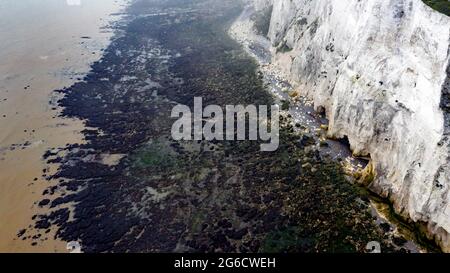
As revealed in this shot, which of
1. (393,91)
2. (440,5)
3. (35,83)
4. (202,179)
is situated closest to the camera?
(440,5)

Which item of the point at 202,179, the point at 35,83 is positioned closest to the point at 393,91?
the point at 202,179

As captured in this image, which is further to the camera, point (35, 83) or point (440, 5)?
point (35, 83)

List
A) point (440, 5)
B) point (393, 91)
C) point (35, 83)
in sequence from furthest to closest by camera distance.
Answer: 1. point (35, 83)
2. point (393, 91)
3. point (440, 5)

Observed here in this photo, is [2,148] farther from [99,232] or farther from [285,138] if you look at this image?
[285,138]

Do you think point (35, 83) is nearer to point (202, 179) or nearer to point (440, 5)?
point (202, 179)

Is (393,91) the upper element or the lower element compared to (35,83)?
upper

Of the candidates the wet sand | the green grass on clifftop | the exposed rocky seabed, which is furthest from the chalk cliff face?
the wet sand

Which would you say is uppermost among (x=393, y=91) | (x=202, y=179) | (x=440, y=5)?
(x=440, y=5)
